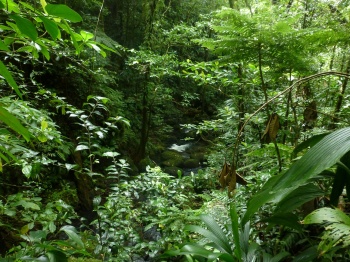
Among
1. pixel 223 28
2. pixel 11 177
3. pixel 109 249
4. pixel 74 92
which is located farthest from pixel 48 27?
pixel 74 92

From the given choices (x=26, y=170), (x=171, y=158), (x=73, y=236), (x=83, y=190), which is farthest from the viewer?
(x=171, y=158)

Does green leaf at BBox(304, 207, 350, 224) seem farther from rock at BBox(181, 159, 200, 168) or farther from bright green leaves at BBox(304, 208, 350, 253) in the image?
rock at BBox(181, 159, 200, 168)

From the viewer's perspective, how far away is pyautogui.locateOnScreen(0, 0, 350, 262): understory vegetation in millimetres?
1114

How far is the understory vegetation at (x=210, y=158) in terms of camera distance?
1114mm

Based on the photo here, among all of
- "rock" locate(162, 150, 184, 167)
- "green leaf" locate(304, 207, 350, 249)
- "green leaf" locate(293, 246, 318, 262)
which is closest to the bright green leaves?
"green leaf" locate(304, 207, 350, 249)

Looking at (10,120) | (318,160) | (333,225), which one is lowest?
(333,225)

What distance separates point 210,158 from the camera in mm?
5008

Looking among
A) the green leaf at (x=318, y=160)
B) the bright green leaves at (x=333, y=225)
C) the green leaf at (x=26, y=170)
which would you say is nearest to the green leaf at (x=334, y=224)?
the bright green leaves at (x=333, y=225)

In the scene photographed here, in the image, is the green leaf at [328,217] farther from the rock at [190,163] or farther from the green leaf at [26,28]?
the rock at [190,163]

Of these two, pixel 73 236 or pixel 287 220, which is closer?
pixel 73 236

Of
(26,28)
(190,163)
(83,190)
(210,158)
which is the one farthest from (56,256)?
(190,163)

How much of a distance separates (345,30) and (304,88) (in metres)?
0.93

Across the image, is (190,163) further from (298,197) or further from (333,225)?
(333,225)

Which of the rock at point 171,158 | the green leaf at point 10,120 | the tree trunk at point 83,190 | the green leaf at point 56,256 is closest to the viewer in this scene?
the green leaf at point 10,120
